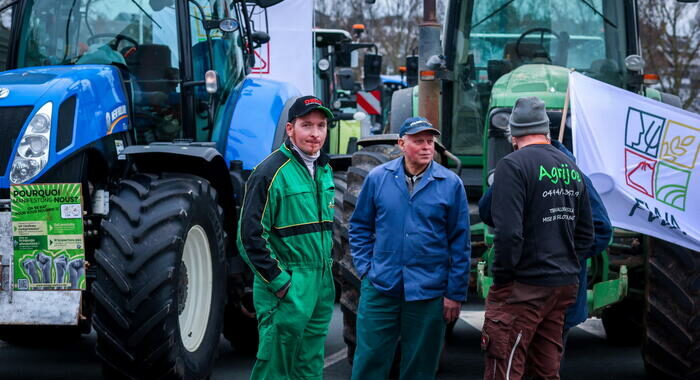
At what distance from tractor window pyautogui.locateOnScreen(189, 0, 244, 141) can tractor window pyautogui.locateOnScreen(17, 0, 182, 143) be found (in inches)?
8.4

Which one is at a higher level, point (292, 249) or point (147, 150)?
point (147, 150)

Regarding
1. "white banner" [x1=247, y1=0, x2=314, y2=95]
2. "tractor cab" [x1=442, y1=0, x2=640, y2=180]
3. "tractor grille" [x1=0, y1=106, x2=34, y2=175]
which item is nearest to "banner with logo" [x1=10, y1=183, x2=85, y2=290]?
"tractor grille" [x1=0, y1=106, x2=34, y2=175]

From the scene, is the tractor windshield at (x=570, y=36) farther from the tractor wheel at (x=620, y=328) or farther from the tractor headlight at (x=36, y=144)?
the tractor headlight at (x=36, y=144)

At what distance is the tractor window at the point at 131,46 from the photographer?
7.13m

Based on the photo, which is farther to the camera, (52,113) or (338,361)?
(338,361)

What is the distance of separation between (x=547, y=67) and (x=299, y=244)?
323 cm

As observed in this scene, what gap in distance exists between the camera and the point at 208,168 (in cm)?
671

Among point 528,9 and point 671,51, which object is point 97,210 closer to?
point 528,9

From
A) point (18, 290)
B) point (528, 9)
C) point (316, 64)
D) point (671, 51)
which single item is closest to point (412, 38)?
point (671, 51)

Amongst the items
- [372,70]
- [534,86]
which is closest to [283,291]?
[534,86]

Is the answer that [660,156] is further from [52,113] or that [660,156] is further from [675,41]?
[675,41]

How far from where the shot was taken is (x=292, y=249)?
16.8 ft

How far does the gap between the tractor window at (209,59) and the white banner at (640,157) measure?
271 centimetres

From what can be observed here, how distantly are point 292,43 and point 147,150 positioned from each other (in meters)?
8.08
